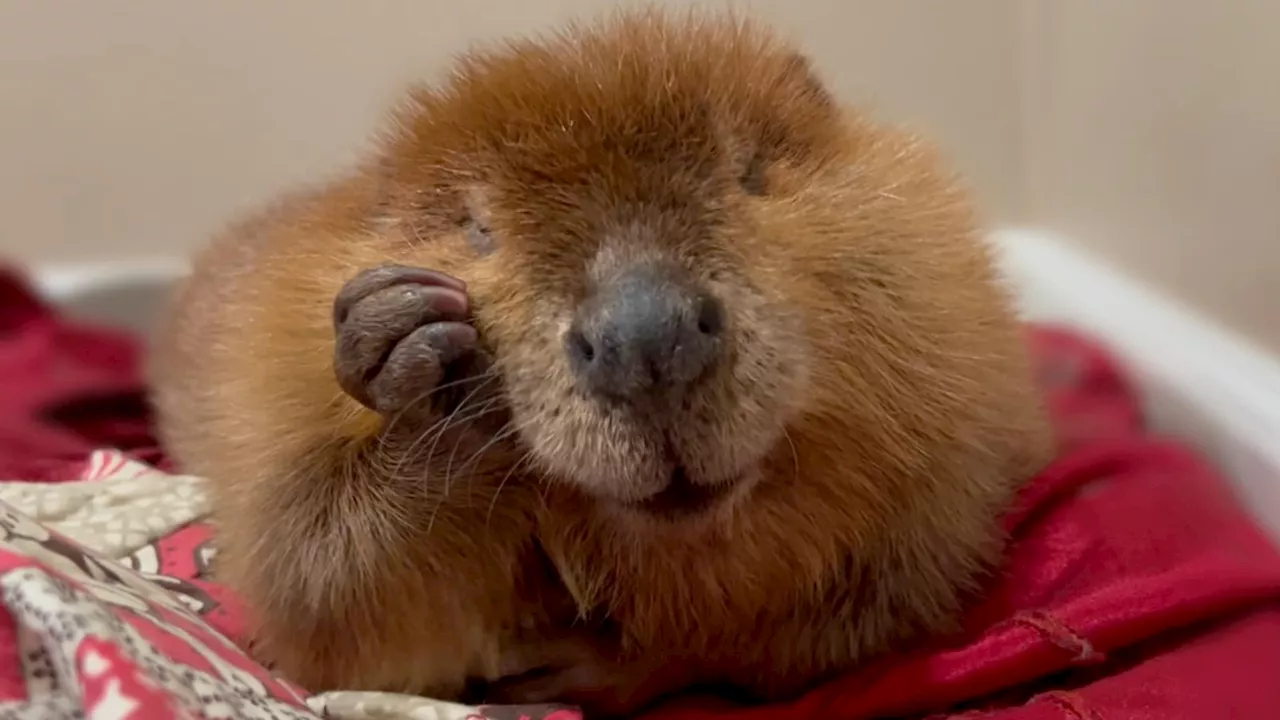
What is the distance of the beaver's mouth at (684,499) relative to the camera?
0.82 m

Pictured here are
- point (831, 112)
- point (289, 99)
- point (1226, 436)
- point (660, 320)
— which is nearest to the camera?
point (660, 320)

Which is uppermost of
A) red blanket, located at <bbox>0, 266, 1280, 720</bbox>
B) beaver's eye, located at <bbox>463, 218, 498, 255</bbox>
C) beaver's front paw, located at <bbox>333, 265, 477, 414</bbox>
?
beaver's eye, located at <bbox>463, 218, 498, 255</bbox>

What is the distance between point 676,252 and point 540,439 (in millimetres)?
137

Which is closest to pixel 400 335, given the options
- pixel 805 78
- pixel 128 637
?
pixel 128 637

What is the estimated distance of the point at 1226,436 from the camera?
135 centimetres

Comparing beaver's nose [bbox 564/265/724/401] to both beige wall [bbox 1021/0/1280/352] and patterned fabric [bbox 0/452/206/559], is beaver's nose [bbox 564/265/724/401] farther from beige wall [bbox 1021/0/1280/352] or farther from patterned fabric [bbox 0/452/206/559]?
beige wall [bbox 1021/0/1280/352]

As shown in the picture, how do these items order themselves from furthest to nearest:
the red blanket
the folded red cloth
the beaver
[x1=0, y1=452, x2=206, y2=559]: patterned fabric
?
the folded red cloth → [x1=0, y1=452, x2=206, y2=559]: patterned fabric → the red blanket → the beaver

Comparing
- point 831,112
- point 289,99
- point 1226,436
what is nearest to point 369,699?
point 831,112

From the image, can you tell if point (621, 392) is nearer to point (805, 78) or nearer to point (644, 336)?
point (644, 336)

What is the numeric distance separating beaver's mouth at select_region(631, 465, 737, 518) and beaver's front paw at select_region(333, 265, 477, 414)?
0.15 m

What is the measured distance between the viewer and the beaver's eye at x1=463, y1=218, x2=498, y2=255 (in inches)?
35.0

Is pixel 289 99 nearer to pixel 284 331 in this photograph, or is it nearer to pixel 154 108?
pixel 154 108

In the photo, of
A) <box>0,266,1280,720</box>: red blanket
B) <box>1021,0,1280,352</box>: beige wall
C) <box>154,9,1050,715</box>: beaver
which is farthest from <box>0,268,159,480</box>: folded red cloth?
<box>1021,0,1280,352</box>: beige wall

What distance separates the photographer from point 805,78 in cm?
102
